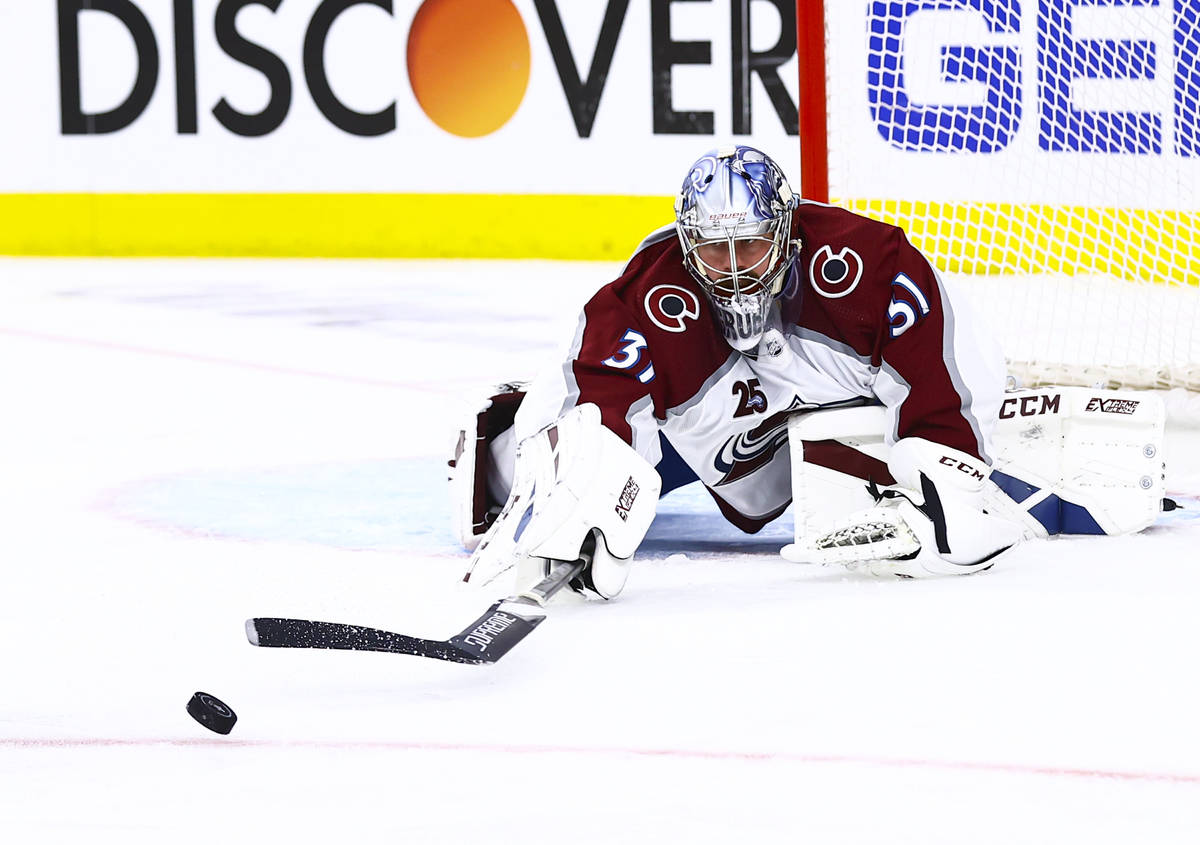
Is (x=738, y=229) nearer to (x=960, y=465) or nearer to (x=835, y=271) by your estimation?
(x=835, y=271)

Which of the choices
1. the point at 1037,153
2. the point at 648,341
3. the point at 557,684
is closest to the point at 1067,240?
the point at 1037,153

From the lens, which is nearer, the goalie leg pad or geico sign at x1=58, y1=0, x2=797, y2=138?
the goalie leg pad

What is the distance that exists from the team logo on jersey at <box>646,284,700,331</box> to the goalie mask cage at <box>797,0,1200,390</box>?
105 centimetres

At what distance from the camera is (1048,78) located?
171 inches

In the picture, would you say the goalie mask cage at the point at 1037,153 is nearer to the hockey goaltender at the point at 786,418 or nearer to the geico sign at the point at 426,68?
the hockey goaltender at the point at 786,418

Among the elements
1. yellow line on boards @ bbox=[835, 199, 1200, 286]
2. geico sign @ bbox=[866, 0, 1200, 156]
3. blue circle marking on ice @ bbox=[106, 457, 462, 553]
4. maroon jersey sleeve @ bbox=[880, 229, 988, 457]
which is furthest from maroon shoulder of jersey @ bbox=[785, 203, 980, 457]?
Answer: yellow line on boards @ bbox=[835, 199, 1200, 286]

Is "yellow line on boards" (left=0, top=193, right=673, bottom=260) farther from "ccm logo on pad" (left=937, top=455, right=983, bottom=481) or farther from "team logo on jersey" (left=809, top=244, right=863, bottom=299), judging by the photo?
"ccm logo on pad" (left=937, top=455, right=983, bottom=481)

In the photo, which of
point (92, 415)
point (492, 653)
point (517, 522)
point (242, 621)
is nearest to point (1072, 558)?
point (517, 522)

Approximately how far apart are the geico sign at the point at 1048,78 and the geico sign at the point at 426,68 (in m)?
3.15

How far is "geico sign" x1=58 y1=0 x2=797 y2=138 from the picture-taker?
7.56m

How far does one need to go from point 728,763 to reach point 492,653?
14.1 inches

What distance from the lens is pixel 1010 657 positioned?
197 centimetres

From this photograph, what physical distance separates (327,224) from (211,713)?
6301 millimetres

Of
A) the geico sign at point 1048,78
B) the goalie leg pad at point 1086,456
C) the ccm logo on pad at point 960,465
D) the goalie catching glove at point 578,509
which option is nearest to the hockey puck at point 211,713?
the goalie catching glove at point 578,509
